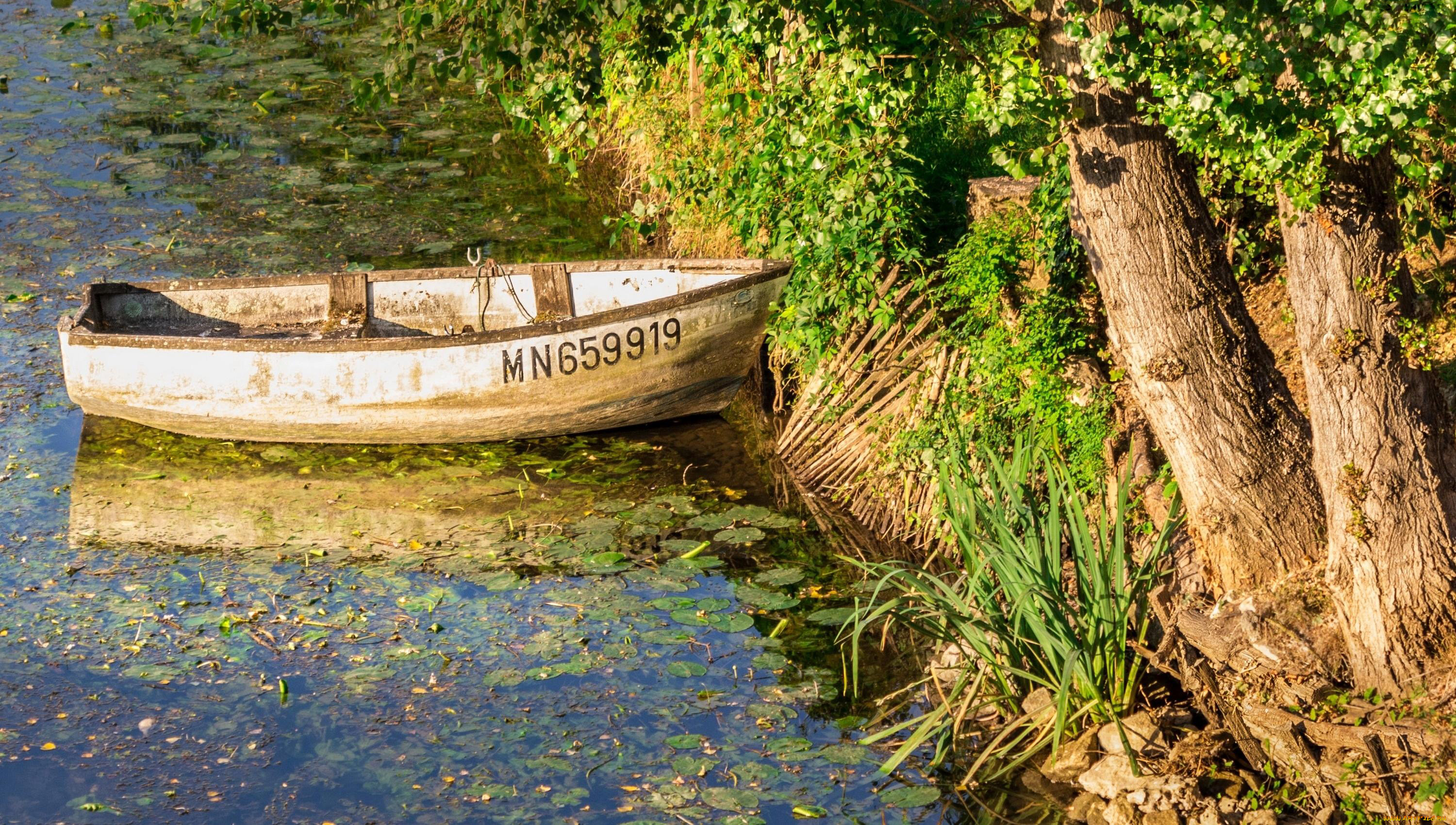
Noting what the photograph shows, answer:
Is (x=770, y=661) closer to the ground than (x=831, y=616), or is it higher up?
closer to the ground

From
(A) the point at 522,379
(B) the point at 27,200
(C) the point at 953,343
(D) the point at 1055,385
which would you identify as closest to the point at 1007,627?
(D) the point at 1055,385

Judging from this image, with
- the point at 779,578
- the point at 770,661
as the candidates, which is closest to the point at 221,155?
the point at 779,578

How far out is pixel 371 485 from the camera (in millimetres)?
8688

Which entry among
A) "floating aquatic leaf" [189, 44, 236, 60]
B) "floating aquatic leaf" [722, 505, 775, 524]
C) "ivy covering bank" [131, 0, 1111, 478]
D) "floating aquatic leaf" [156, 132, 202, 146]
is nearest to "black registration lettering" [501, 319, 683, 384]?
"ivy covering bank" [131, 0, 1111, 478]

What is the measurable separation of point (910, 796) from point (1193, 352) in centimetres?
199

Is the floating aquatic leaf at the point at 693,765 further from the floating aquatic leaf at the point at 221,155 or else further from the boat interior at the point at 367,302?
the floating aquatic leaf at the point at 221,155

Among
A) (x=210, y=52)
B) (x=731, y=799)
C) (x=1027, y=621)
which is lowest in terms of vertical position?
(x=731, y=799)

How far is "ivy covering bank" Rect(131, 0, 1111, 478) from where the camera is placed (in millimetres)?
5230

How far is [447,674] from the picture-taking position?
6547mm

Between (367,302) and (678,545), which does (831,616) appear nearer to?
(678,545)

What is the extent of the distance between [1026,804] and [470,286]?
575 cm

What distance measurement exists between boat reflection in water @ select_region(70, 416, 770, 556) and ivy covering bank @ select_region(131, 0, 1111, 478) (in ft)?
3.28

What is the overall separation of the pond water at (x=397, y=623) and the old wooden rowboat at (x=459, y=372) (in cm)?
→ 21

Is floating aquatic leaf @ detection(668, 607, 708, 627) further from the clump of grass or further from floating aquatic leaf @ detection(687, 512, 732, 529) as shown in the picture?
the clump of grass
